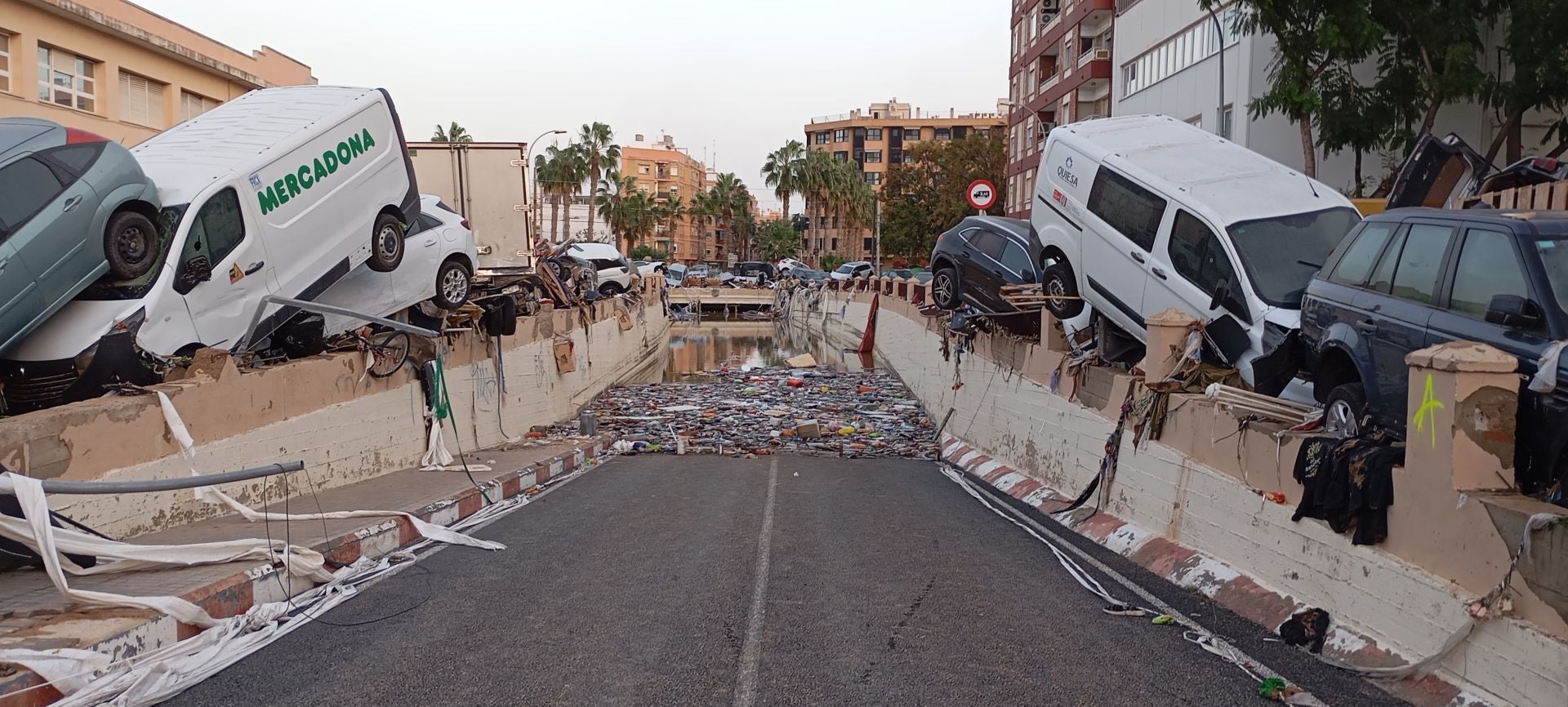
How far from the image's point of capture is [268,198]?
12.2 meters

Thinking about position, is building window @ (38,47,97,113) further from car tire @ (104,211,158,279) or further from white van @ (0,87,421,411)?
car tire @ (104,211,158,279)

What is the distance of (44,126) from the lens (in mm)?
10297

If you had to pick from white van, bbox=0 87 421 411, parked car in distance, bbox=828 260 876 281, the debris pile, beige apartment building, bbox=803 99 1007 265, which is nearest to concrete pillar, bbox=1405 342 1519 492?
white van, bbox=0 87 421 411

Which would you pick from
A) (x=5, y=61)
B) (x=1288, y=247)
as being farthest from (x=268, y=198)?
(x=5, y=61)

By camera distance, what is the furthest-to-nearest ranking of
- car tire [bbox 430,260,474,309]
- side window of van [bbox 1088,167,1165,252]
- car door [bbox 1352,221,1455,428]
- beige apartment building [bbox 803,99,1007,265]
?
beige apartment building [bbox 803,99,1007,265] < car tire [bbox 430,260,474,309] < side window of van [bbox 1088,167,1165,252] < car door [bbox 1352,221,1455,428]

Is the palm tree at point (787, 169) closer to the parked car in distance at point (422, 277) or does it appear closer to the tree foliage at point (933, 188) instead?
the tree foliage at point (933, 188)

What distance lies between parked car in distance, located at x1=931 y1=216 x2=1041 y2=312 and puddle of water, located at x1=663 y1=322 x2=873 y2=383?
16.8m

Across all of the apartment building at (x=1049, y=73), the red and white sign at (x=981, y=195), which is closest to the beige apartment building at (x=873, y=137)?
the apartment building at (x=1049, y=73)

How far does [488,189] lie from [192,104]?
17.7 metres

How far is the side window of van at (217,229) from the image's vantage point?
1123 centimetres

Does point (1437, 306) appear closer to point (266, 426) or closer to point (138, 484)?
point (138, 484)

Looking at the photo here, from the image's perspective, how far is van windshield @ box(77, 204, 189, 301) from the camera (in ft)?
34.4

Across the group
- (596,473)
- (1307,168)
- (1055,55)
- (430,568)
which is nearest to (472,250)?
(596,473)

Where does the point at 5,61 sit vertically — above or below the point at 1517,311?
above
